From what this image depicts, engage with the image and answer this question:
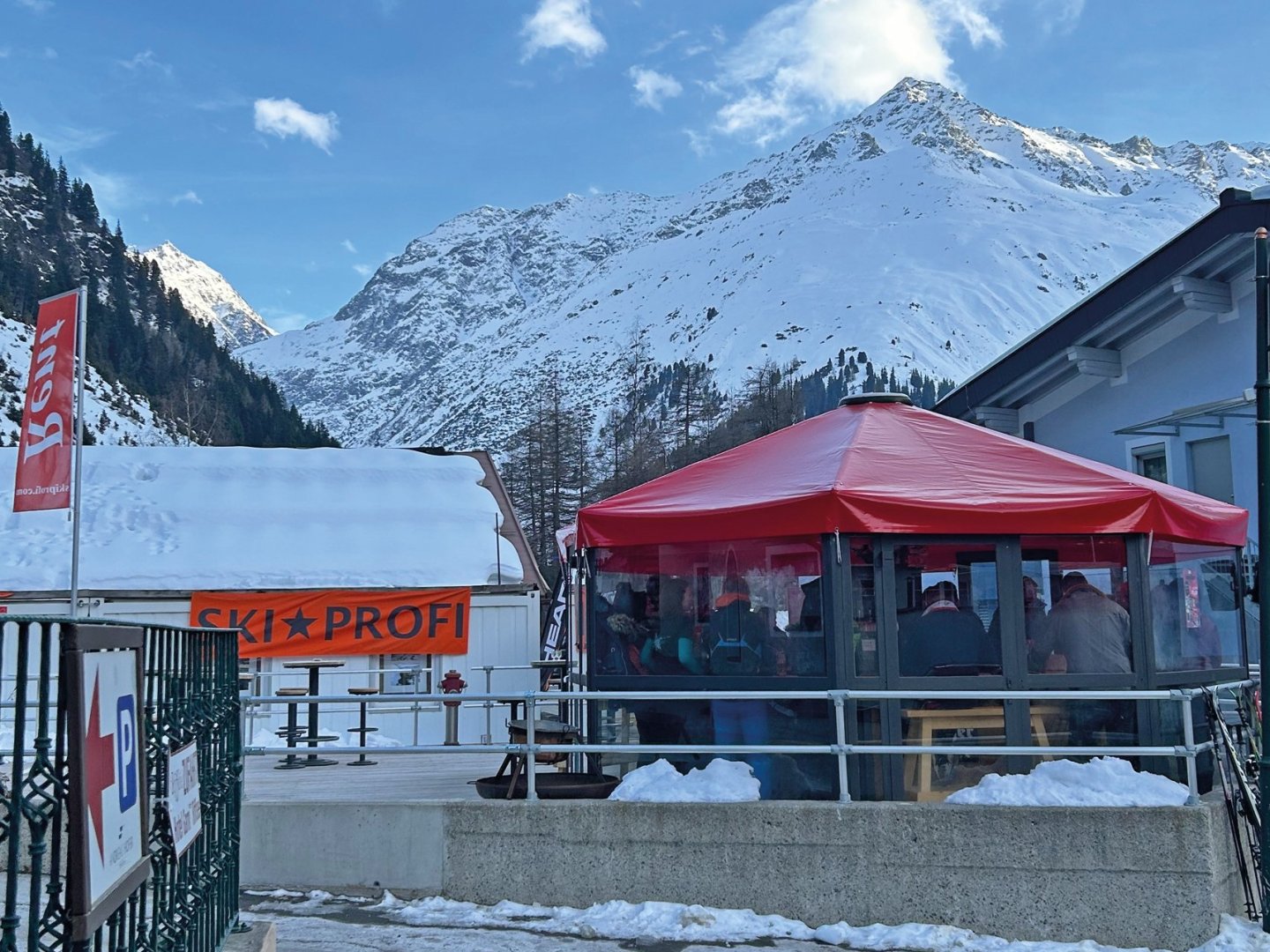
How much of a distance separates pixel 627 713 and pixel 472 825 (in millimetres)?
1705

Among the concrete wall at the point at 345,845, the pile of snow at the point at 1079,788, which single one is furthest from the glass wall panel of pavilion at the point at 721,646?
the concrete wall at the point at 345,845

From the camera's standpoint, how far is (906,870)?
724cm

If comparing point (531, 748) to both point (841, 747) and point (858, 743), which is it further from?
point (858, 743)

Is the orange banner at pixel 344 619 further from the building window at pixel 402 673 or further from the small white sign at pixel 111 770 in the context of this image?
the small white sign at pixel 111 770

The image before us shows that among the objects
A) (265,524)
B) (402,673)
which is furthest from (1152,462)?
(265,524)

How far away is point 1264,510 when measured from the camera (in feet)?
23.8

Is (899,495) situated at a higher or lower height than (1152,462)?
lower

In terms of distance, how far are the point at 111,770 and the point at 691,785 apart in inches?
210

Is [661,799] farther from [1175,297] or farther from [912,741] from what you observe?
[1175,297]

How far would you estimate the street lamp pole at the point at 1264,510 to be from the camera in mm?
7180

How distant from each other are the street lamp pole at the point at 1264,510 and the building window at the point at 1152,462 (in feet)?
23.4

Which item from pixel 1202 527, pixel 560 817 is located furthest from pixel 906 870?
pixel 1202 527

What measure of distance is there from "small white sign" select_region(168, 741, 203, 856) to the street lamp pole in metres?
6.25

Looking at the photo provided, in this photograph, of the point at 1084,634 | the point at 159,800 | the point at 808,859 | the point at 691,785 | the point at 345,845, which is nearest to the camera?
the point at 159,800
